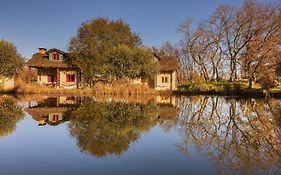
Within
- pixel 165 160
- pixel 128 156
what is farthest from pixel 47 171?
pixel 165 160

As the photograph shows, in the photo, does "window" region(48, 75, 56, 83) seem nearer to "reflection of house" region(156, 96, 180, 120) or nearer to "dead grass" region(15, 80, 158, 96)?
"dead grass" region(15, 80, 158, 96)

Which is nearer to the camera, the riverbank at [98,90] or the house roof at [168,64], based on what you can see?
the riverbank at [98,90]

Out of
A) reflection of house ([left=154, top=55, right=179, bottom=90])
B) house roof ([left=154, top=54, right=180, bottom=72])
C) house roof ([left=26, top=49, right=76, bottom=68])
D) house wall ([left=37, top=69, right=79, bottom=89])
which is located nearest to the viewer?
house roof ([left=26, top=49, right=76, bottom=68])

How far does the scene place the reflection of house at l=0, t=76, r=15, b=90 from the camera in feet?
104

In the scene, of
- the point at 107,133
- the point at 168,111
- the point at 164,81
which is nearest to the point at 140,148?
the point at 107,133

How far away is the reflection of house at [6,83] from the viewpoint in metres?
31.8

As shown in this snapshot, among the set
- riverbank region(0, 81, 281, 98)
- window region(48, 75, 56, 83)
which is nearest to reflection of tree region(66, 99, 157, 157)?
riverbank region(0, 81, 281, 98)

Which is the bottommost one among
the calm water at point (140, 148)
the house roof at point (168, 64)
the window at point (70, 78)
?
the calm water at point (140, 148)

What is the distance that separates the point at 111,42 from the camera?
34594mm

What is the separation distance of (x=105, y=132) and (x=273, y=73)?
2909cm

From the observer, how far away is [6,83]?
1315 inches

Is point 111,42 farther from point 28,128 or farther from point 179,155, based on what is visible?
point 179,155

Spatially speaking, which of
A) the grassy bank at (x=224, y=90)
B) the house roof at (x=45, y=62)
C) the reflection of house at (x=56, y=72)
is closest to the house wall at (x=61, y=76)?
the reflection of house at (x=56, y=72)

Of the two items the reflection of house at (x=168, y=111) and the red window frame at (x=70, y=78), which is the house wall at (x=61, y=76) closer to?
the red window frame at (x=70, y=78)
